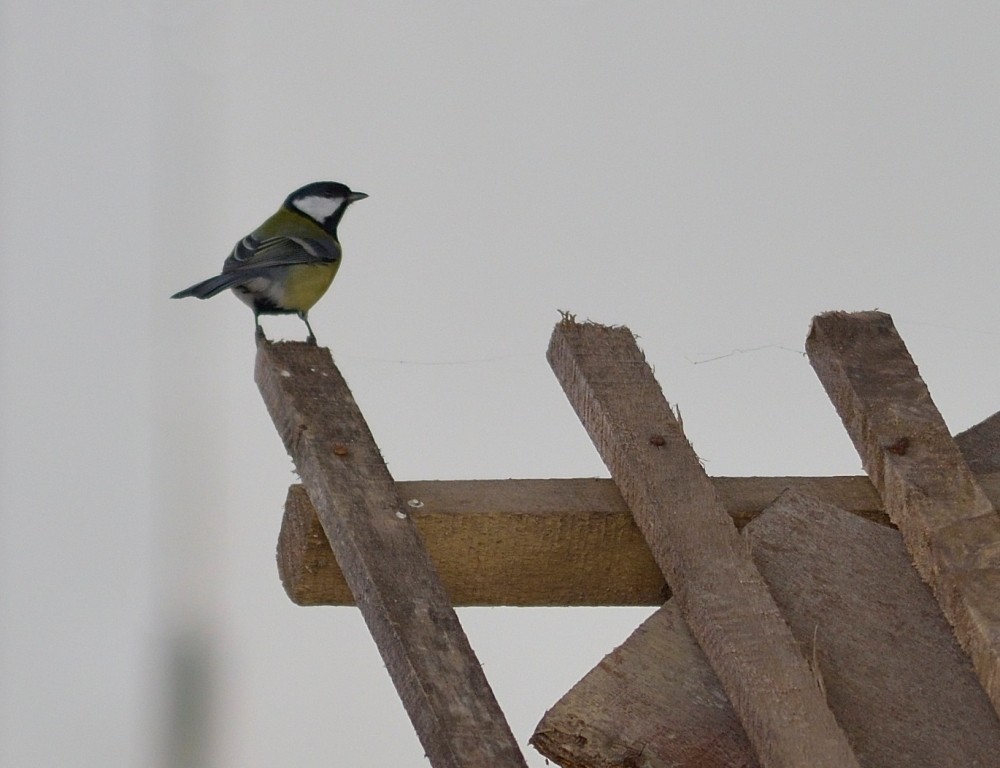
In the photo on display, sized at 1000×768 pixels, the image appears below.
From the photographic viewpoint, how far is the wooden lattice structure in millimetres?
1423

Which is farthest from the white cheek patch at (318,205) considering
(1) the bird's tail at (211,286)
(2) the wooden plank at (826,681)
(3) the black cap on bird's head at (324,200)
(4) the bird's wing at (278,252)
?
(2) the wooden plank at (826,681)

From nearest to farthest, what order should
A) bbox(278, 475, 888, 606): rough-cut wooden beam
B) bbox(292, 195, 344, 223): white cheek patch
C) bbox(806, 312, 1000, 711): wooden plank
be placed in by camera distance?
1. bbox(806, 312, 1000, 711): wooden plank
2. bbox(278, 475, 888, 606): rough-cut wooden beam
3. bbox(292, 195, 344, 223): white cheek patch

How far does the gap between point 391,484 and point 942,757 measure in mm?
663

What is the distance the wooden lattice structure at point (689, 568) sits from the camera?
1.42 metres

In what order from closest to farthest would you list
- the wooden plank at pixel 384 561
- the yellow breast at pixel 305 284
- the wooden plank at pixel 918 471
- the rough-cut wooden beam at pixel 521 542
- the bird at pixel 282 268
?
the wooden plank at pixel 384 561
the wooden plank at pixel 918 471
the rough-cut wooden beam at pixel 521 542
the bird at pixel 282 268
the yellow breast at pixel 305 284

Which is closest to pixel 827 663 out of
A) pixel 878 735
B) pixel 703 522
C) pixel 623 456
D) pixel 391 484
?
pixel 878 735

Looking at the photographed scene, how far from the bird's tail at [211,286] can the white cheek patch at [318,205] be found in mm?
1228

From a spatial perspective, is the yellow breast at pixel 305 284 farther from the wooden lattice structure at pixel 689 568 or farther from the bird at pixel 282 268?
the wooden lattice structure at pixel 689 568

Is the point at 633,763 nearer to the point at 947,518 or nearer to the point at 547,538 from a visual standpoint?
the point at 547,538

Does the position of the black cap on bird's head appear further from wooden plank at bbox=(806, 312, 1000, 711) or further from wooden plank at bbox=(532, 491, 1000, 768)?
wooden plank at bbox=(532, 491, 1000, 768)

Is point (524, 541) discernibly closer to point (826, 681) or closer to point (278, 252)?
point (826, 681)

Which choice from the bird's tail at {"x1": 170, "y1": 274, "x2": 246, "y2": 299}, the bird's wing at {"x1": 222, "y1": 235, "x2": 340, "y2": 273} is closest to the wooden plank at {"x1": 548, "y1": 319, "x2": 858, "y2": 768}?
the bird's tail at {"x1": 170, "y1": 274, "x2": 246, "y2": 299}

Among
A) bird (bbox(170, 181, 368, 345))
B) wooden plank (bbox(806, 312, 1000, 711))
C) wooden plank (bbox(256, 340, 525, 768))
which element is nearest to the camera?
wooden plank (bbox(256, 340, 525, 768))

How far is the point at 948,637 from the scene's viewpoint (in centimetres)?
156
